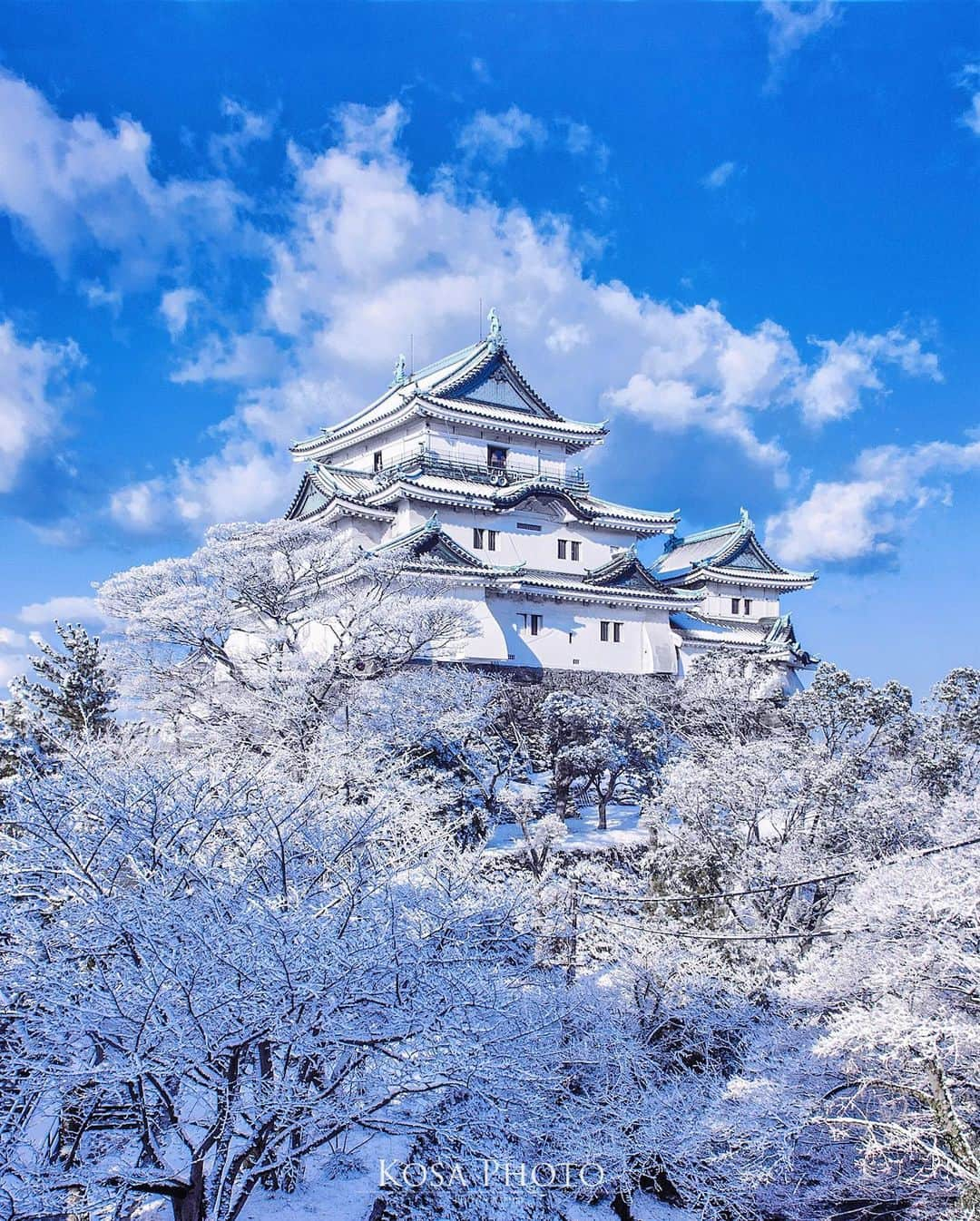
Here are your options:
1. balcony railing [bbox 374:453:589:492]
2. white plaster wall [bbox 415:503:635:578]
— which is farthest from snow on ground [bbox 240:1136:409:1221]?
balcony railing [bbox 374:453:589:492]

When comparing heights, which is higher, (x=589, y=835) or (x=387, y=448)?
(x=387, y=448)

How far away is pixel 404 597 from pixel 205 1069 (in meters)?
17.1

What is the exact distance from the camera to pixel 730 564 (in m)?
37.6

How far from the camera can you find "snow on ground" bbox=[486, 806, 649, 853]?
21.9 metres

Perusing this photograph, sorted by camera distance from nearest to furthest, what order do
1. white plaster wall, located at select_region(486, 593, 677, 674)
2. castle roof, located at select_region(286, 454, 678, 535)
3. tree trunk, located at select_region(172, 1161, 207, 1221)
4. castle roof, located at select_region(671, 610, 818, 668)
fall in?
tree trunk, located at select_region(172, 1161, 207, 1221) → castle roof, located at select_region(286, 454, 678, 535) → white plaster wall, located at select_region(486, 593, 677, 674) → castle roof, located at select_region(671, 610, 818, 668)

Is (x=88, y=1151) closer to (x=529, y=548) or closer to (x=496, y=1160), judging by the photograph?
(x=496, y=1160)

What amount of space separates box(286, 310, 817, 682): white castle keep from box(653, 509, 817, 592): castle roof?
128 millimetres

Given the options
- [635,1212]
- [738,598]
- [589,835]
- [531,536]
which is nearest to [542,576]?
[531,536]

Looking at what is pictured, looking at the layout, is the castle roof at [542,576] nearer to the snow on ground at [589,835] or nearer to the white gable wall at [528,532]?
the white gable wall at [528,532]

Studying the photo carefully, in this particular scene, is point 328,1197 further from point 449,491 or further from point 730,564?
point 730,564

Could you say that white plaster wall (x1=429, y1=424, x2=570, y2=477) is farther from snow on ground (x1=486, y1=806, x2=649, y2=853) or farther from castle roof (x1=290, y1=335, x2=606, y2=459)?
snow on ground (x1=486, y1=806, x2=649, y2=853)

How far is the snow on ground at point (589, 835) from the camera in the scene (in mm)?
21891

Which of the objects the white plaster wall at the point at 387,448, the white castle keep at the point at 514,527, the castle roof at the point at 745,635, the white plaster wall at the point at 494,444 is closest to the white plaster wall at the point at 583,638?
the white castle keep at the point at 514,527

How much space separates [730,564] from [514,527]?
11.8 meters
